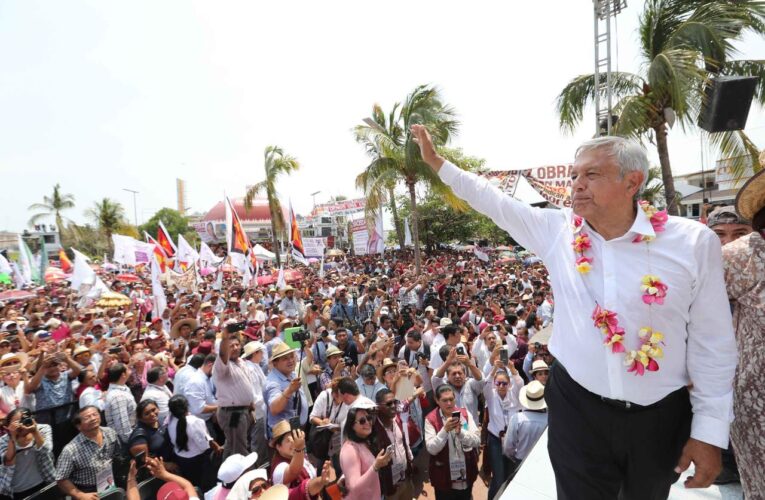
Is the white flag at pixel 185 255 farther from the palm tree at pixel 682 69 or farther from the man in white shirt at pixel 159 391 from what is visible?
the palm tree at pixel 682 69

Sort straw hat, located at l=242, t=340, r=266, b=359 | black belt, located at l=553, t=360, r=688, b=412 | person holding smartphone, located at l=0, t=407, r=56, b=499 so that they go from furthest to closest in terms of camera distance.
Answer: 1. straw hat, located at l=242, t=340, r=266, b=359
2. person holding smartphone, located at l=0, t=407, r=56, b=499
3. black belt, located at l=553, t=360, r=688, b=412

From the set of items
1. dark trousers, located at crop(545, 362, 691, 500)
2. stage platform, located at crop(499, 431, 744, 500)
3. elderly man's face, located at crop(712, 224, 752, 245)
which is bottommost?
stage platform, located at crop(499, 431, 744, 500)

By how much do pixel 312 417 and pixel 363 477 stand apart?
4.07 feet

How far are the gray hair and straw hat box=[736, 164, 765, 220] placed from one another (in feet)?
1.18

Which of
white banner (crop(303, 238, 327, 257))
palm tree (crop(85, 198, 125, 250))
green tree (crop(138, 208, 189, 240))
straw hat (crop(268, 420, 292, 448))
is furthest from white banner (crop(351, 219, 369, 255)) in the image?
green tree (crop(138, 208, 189, 240))

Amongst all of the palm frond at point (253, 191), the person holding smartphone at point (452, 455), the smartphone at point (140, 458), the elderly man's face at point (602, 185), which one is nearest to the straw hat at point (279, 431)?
the person holding smartphone at point (452, 455)

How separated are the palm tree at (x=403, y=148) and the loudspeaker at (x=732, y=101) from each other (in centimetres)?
926

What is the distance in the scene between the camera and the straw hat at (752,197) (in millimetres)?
1535

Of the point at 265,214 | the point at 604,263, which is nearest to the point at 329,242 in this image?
the point at 265,214

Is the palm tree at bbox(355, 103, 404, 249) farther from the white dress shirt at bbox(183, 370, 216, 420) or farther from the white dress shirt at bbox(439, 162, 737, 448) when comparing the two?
the white dress shirt at bbox(439, 162, 737, 448)

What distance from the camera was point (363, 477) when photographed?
11.2 feet

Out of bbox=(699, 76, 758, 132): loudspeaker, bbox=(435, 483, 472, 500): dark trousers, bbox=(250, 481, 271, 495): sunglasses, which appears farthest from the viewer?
bbox=(435, 483, 472, 500): dark trousers

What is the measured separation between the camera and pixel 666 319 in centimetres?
140

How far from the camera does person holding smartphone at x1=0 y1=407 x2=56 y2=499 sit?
404cm
